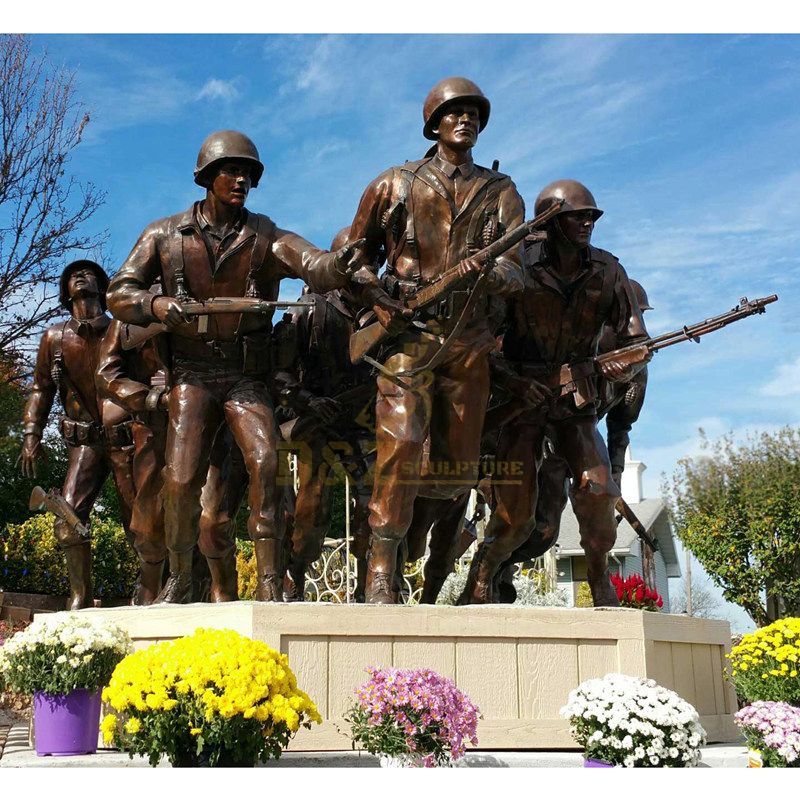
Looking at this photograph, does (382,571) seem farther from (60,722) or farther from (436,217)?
(436,217)

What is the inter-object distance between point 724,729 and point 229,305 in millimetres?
4405

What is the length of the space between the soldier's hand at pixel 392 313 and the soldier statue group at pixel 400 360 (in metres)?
0.01

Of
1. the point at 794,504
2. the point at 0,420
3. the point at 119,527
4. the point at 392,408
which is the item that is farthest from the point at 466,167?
the point at 794,504

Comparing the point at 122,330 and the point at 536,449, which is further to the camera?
the point at 122,330

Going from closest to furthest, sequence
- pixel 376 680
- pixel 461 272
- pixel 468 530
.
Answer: pixel 376 680, pixel 461 272, pixel 468 530

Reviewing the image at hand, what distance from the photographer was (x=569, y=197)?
7.87 meters

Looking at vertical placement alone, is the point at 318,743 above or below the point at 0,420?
below

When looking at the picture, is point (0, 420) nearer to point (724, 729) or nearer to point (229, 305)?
point (229, 305)

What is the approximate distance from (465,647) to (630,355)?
103 inches

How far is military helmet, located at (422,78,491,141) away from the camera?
724 cm

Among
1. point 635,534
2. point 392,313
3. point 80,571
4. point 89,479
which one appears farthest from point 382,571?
point 635,534

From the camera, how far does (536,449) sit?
26.6ft

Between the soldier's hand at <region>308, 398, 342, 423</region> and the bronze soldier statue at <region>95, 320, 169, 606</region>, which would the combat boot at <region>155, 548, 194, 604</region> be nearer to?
the bronze soldier statue at <region>95, 320, 169, 606</region>

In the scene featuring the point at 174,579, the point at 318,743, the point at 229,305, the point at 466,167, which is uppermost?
the point at 466,167
